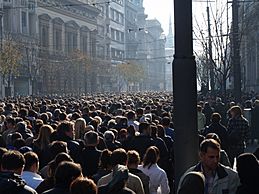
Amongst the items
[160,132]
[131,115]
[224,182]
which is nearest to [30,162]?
[224,182]

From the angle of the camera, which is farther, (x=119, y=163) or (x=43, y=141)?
(x=43, y=141)

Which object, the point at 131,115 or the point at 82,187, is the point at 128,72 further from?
the point at 82,187

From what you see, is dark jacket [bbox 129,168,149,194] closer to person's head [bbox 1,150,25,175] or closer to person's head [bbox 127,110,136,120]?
person's head [bbox 1,150,25,175]

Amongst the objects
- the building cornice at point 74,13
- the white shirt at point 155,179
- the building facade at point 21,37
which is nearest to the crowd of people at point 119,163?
the white shirt at point 155,179

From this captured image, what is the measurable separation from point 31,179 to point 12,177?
120 centimetres

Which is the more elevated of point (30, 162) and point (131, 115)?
point (131, 115)

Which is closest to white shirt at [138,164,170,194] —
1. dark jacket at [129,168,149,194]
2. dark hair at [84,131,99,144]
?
dark jacket at [129,168,149,194]

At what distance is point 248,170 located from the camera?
6.03 meters

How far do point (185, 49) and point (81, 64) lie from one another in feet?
272

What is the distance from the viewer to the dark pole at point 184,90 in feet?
22.0

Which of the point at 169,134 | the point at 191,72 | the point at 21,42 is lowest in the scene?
the point at 169,134

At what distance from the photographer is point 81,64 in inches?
3511

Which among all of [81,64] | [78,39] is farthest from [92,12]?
[81,64]

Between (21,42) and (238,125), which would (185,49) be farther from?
(21,42)
